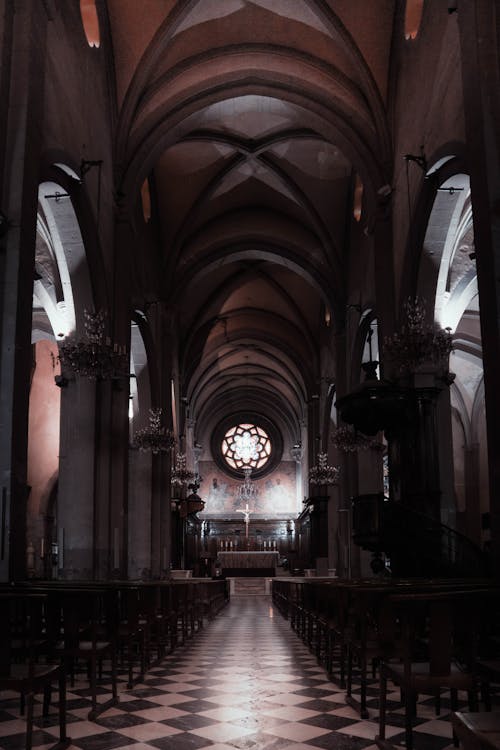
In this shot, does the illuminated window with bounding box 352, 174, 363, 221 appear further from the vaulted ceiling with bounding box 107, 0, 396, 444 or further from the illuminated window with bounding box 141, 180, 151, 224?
the illuminated window with bounding box 141, 180, 151, 224

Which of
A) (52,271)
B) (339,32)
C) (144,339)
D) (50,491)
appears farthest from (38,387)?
(339,32)

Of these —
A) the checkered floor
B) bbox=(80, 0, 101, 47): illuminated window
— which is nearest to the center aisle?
the checkered floor

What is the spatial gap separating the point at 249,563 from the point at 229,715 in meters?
28.2

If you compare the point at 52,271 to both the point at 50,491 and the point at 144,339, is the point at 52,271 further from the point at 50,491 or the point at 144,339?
the point at 50,491

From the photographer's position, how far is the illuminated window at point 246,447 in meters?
44.8

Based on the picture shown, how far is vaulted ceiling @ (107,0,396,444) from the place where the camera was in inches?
587

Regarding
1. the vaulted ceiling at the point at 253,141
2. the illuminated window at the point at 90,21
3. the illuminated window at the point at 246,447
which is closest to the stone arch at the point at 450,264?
the vaulted ceiling at the point at 253,141

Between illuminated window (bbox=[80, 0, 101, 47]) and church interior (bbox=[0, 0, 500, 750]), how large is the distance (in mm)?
53

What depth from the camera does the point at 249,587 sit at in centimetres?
2997

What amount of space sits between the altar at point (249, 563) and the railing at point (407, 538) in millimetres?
21048

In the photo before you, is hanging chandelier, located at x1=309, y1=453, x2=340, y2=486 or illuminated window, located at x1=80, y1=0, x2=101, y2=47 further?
hanging chandelier, located at x1=309, y1=453, x2=340, y2=486

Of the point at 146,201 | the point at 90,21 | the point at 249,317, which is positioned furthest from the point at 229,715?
the point at 249,317

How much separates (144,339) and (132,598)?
477 inches

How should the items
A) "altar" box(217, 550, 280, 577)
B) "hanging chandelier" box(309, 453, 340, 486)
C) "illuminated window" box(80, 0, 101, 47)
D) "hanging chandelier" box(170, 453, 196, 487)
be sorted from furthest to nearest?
"altar" box(217, 550, 280, 577)
"hanging chandelier" box(309, 453, 340, 486)
"hanging chandelier" box(170, 453, 196, 487)
"illuminated window" box(80, 0, 101, 47)
